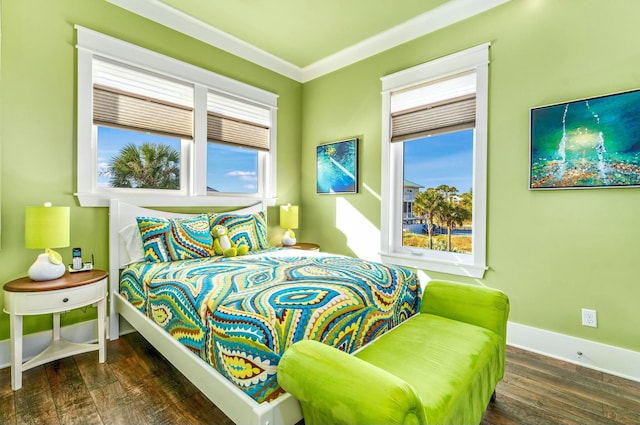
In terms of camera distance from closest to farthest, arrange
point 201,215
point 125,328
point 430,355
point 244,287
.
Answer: point 430,355
point 244,287
point 125,328
point 201,215

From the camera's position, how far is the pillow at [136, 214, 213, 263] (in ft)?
8.24

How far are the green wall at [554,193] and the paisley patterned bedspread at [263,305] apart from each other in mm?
999

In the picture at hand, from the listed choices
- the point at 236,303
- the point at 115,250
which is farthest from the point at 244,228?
the point at 236,303

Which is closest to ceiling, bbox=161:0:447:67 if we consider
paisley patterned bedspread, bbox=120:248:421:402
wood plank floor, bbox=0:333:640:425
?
paisley patterned bedspread, bbox=120:248:421:402

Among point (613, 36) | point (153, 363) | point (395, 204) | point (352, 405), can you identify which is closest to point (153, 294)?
point (153, 363)

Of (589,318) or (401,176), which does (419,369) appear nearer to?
(589,318)

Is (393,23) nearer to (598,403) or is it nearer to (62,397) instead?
(598,403)

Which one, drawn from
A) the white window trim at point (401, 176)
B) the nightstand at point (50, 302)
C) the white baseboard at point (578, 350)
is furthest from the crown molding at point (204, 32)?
the white baseboard at point (578, 350)

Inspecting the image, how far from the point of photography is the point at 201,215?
299 centimetres

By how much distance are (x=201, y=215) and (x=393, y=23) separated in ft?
8.62

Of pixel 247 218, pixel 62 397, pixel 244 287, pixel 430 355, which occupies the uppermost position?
pixel 247 218

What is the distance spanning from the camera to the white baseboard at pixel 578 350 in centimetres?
207

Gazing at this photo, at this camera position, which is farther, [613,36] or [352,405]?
[613,36]

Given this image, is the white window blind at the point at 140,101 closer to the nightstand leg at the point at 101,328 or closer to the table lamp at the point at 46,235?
the table lamp at the point at 46,235
